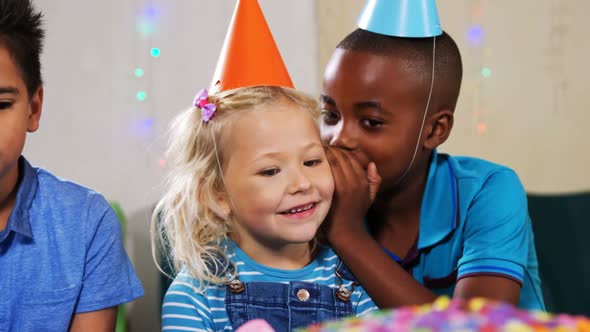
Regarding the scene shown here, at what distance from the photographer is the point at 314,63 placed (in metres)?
2.44

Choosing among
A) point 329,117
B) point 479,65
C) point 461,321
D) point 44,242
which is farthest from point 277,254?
point 479,65

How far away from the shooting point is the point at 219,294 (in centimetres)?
128

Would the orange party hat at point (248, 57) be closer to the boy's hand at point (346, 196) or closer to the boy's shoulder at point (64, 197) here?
the boy's hand at point (346, 196)

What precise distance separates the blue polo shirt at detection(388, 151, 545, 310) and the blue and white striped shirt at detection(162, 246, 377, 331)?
0.17m

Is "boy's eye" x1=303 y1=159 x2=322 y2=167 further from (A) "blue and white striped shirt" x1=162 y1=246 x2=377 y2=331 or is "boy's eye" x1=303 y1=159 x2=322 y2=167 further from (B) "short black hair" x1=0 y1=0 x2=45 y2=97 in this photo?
(B) "short black hair" x1=0 y1=0 x2=45 y2=97

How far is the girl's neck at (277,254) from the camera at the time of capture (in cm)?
135

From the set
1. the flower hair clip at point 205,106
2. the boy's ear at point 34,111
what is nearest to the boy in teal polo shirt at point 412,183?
the flower hair clip at point 205,106

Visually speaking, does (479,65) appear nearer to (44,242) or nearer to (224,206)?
(224,206)

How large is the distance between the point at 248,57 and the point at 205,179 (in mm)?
241

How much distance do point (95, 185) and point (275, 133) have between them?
1.20 metres

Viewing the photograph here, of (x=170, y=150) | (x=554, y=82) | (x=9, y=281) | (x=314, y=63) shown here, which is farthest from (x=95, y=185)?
(x=554, y=82)

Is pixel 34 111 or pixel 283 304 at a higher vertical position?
pixel 34 111

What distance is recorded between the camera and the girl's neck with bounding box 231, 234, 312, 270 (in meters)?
1.35

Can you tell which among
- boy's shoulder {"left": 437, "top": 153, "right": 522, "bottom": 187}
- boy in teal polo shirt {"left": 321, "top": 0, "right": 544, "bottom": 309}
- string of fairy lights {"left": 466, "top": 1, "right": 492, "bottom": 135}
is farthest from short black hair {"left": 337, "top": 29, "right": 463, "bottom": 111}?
string of fairy lights {"left": 466, "top": 1, "right": 492, "bottom": 135}
